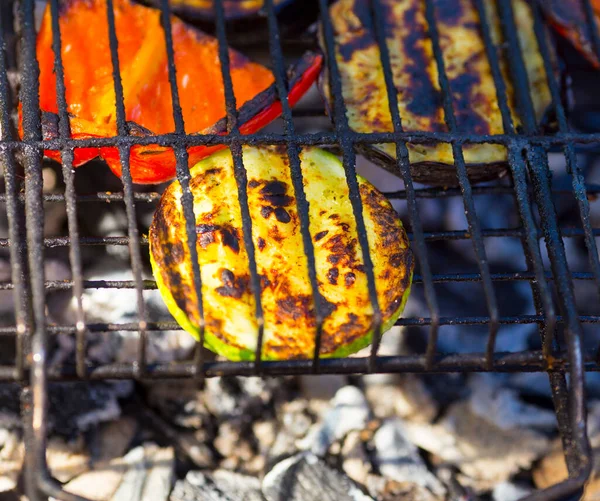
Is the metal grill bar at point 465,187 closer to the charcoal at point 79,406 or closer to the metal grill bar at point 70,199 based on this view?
the metal grill bar at point 70,199

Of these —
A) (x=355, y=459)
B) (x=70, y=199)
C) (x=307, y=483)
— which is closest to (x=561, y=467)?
(x=355, y=459)

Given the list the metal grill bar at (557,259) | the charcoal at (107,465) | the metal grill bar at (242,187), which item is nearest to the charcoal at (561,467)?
the metal grill bar at (557,259)

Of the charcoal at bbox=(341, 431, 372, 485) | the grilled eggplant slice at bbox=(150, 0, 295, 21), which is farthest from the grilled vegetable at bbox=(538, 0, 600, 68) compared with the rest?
the charcoal at bbox=(341, 431, 372, 485)

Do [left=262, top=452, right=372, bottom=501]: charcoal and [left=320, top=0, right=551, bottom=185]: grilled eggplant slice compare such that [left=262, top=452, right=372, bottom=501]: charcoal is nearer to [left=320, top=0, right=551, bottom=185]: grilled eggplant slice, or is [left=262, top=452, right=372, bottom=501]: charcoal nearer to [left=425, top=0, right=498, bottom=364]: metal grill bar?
[left=425, top=0, right=498, bottom=364]: metal grill bar

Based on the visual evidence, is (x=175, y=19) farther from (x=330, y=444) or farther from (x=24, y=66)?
(x=330, y=444)

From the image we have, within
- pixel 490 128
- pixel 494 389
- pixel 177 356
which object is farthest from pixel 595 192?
pixel 177 356

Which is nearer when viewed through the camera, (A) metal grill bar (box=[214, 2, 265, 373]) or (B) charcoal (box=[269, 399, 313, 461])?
(A) metal grill bar (box=[214, 2, 265, 373])

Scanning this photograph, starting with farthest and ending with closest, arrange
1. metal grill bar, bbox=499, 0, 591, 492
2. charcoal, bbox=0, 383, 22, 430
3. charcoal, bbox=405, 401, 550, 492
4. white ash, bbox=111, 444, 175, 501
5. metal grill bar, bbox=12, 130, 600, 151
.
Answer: charcoal, bbox=405, 401, 550, 492 < charcoal, bbox=0, 383, 22, 430 < white ash, bbox=111, 444, 175, 501 < metal grill bar, bbox=12, 130, 600, 151 < metal grill bar, bbox=499, 0, 591, 492
